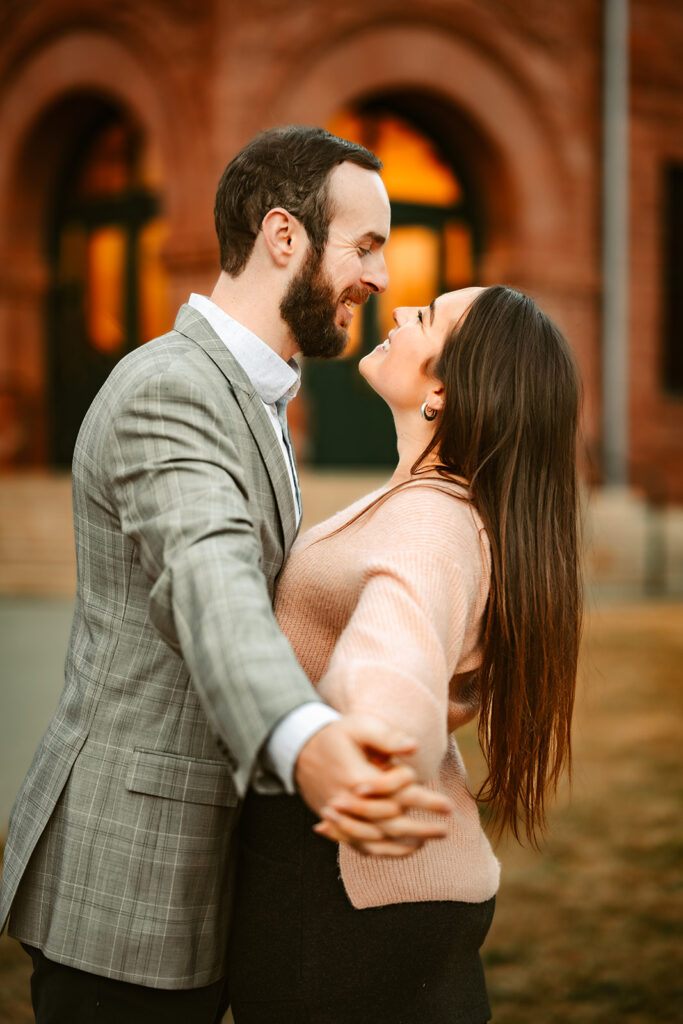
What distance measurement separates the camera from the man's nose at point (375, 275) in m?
2.25

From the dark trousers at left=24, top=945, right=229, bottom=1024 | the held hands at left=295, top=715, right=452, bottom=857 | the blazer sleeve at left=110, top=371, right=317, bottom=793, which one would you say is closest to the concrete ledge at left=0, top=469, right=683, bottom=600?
the dark trousers at left=24, top=945, right=229, bottom=1024

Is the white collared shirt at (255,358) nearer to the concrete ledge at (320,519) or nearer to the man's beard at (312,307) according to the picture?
the man's beard at (312,307)

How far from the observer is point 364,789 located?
1.39 m

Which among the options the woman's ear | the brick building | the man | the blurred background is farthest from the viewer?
the brick building

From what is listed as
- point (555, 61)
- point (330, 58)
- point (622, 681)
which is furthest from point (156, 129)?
point (622, 681)

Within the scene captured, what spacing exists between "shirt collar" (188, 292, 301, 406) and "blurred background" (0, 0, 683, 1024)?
9368 millimetres

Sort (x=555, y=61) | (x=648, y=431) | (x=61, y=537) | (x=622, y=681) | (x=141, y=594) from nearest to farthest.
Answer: (x=141, y=594), (x=622, y=681), (x=61, y=537), (x=555, y=61), (x=648, y=431)

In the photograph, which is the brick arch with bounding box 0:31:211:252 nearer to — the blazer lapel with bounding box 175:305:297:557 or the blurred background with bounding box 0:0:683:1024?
the blurred background with bounding box 0:0:683:1024

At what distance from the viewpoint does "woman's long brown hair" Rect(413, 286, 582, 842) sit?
6.39 feet

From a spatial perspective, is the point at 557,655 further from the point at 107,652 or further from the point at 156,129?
the point at 156,129

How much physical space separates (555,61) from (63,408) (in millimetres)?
8999

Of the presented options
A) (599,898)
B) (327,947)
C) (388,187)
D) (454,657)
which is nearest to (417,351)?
(454,657)

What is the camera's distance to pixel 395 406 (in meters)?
2.22

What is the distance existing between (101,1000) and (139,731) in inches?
19.3
